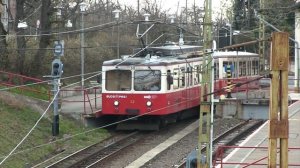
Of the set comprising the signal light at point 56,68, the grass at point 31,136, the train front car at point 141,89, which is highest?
the signal light at point 56,68

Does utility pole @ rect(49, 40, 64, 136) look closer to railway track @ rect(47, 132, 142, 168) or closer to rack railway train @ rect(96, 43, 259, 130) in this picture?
railway track @ rect(47, 132, 142, 168)

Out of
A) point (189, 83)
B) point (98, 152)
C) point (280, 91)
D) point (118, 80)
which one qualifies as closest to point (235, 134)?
point (189, 83)

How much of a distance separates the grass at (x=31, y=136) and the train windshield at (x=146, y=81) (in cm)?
248

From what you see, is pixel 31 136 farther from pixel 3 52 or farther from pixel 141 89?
pixel 3 52

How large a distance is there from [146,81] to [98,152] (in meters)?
5.28

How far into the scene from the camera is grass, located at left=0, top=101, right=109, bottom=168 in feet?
68.9

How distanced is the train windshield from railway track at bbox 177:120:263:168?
339 cm

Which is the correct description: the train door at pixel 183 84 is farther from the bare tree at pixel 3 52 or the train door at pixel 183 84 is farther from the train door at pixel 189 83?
the bare tree at pixel 3 52

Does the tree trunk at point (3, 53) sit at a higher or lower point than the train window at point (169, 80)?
higher

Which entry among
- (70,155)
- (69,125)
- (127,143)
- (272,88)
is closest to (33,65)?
(69,125)

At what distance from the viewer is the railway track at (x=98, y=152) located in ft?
69.2

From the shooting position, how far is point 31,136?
77.2 feet

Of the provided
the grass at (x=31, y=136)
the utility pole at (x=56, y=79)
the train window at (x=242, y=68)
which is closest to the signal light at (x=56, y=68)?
the utility pole at (x=56, y=79)

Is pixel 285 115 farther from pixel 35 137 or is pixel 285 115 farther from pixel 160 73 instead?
pixel 160 73
